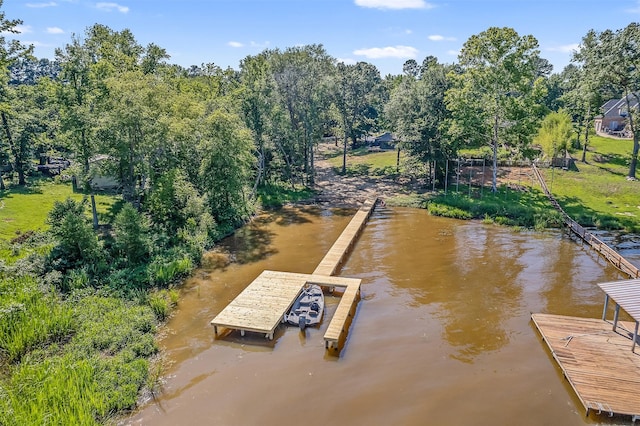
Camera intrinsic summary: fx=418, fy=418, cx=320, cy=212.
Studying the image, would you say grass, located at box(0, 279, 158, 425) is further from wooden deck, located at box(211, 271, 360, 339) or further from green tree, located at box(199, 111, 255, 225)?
green tree, located at box(199, 111, 255, 225)

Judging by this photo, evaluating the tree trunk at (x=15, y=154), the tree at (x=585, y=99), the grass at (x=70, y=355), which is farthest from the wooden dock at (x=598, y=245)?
the tree trunk at (x=15, y=154)

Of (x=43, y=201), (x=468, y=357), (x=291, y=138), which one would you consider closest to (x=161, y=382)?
(x=468, y=357)

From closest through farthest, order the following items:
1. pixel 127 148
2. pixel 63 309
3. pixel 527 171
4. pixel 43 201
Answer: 1. pixel 63 309
2. pixel 127 148
3. pixel 43 201
4. pixel 527 171

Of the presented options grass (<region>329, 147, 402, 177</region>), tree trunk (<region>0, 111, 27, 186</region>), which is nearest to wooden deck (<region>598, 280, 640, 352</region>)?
grass (<region>329, 147, 402, 177</region>)

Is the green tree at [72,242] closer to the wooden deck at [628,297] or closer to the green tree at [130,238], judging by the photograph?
the green tree at [130,238]

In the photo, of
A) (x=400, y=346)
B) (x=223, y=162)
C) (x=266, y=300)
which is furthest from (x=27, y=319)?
(x=223, y=162)

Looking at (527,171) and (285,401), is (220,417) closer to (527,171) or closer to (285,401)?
(285,401)
